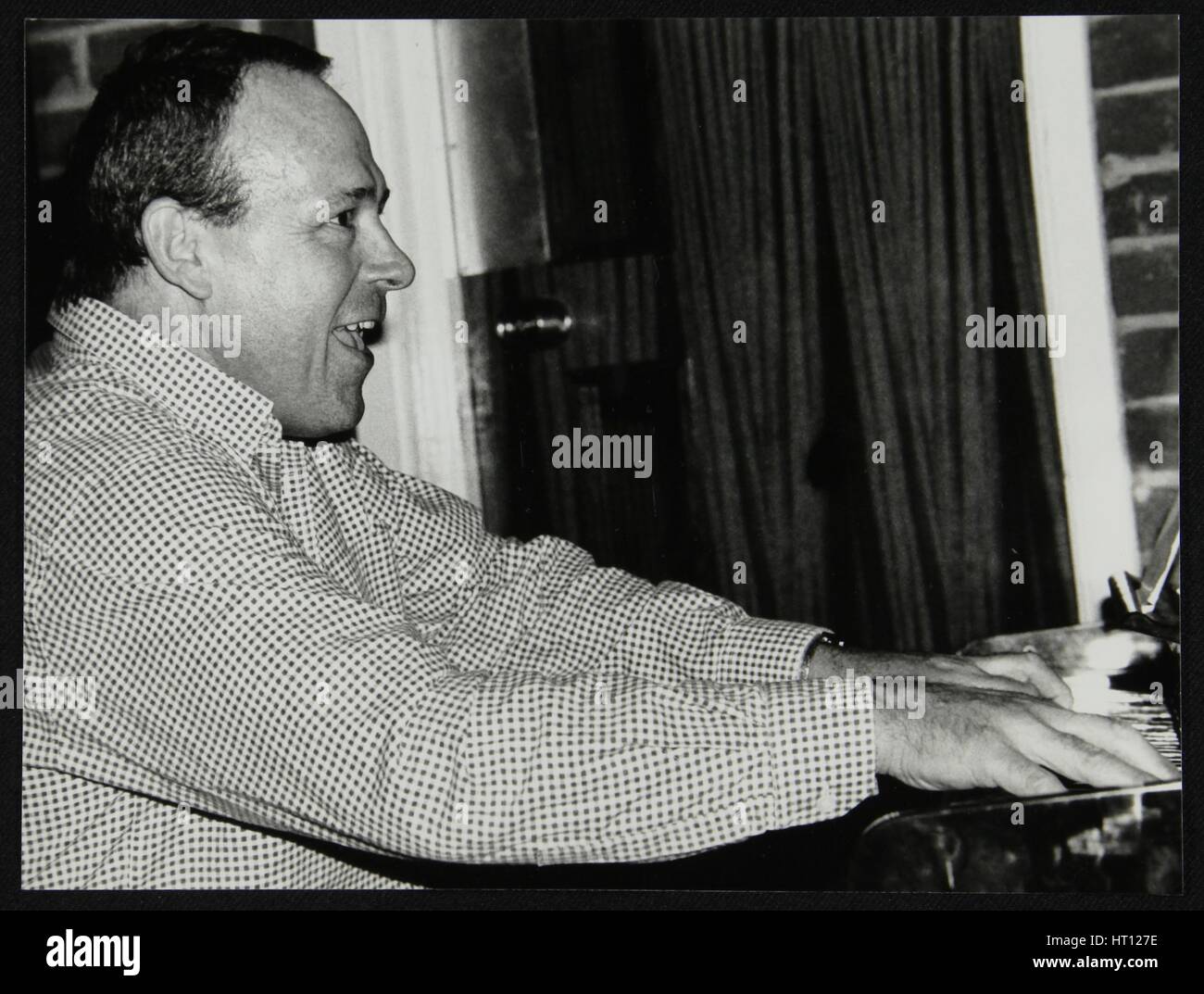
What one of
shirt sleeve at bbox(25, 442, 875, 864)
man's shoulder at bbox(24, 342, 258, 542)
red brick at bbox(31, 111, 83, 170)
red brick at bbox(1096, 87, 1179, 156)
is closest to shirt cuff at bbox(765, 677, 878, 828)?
shirt sleeve at bbox(25, 442, 875, 864)

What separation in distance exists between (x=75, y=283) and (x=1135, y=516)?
1235mm

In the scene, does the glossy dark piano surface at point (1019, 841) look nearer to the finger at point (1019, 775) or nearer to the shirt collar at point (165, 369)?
the finger at point (1019, 775)

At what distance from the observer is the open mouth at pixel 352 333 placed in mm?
1281

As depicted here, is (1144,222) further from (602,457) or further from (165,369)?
(165,369)

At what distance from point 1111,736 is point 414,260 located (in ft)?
3.44

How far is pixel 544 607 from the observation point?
1.34 metres

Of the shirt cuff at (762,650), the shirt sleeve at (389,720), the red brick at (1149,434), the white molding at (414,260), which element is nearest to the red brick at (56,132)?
the white molding at (414,260)

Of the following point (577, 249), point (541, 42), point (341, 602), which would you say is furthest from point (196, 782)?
point (541, 42)

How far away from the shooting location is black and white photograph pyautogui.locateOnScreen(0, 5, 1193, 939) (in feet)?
2.99

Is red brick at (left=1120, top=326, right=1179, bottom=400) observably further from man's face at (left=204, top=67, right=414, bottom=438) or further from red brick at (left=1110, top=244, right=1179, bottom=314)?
man's face at (left=204, top=67, right=414, bottom=438)

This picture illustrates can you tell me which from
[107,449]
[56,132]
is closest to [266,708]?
[107,449]

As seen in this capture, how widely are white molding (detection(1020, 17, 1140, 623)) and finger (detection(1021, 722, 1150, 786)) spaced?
65 cm

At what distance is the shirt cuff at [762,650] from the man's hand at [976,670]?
0.04 metres
